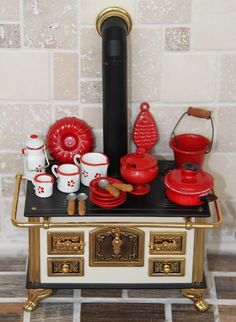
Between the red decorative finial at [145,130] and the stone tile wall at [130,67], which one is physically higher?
the stone tile wall at [130,67]

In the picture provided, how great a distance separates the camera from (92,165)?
2488 millimetres

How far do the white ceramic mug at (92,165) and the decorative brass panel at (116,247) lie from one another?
0.20m

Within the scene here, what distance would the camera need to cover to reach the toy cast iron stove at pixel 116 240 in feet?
7.84

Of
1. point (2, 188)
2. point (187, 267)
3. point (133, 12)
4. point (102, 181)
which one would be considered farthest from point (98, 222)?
point (133, 12)

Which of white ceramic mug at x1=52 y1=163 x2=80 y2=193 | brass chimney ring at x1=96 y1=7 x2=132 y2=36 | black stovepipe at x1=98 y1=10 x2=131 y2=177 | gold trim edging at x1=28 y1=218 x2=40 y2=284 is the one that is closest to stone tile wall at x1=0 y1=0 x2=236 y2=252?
brass chimney ring at x1=96 y1=7 x2=132 y2=36

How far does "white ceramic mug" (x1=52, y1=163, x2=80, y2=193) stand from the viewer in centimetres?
246

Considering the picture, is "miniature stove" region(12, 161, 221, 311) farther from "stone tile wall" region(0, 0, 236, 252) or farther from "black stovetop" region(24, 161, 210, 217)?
"stone tile wall" region(0, 0, 236, 252)

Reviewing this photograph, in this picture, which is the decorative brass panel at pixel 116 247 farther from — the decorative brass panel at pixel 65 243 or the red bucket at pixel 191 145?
the red bucket at pixel 191 145

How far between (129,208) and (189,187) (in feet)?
0.69

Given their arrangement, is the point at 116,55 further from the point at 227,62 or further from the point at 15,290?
the point at 15,290

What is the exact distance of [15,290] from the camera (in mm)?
2645

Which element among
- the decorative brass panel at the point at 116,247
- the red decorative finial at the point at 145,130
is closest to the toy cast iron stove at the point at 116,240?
the decorative brass panel at the point at 116,247

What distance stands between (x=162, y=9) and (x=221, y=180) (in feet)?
2.30

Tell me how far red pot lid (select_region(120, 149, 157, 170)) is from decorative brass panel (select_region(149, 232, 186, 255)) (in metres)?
0.23
